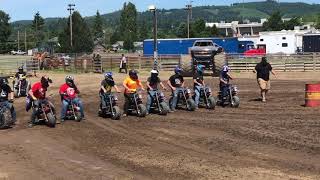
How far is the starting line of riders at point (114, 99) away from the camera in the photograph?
57.3 ft

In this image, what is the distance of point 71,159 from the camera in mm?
12125

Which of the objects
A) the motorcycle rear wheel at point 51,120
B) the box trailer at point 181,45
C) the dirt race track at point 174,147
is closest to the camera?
the dirt race track at point 174,147

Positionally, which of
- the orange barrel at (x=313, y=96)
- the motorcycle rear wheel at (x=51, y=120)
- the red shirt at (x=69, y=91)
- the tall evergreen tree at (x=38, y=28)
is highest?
the tall evergreen tree at (x=38, y=28)

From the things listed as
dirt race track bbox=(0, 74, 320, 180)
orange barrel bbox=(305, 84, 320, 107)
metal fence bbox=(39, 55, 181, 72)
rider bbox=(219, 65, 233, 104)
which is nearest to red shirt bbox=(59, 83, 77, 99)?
dirt race track bbox=(0, 74, 320, 180)

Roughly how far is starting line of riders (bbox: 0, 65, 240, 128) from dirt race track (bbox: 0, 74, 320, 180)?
1.45ft

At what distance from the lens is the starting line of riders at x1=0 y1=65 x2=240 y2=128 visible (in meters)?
17.5

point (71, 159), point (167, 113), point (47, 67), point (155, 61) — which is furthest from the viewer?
point (47, 67)

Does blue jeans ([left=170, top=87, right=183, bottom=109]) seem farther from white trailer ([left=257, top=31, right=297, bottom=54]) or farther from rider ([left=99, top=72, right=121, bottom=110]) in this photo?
white trailer ([left=257, top=31, right=297, bottom=54])

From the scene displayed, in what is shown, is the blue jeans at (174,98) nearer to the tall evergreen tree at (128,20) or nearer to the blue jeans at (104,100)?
the blue jeans at (104,100)

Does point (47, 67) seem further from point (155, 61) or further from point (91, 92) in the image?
point (91, 92)

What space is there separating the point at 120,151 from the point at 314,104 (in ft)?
35.7

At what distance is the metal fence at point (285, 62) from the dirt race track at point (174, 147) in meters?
25.6

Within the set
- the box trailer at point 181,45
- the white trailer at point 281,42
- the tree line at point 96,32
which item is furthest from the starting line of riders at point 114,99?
the tree line at point 96,32

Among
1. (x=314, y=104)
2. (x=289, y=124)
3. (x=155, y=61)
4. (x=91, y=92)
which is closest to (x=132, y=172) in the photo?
(x=289, y=124)
